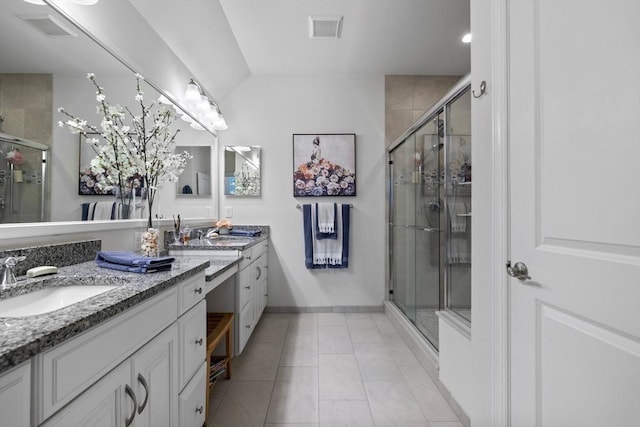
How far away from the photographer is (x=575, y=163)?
77 centimetres

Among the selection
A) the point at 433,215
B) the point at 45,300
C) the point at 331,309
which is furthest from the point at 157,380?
the point at 331,309

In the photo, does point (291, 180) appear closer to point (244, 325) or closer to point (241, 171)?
point (241, 171)

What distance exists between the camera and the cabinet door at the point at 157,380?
82 cm

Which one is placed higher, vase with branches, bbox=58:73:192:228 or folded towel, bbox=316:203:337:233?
vase with branches, bbox=58:73:192:228

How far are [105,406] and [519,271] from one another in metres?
1.28

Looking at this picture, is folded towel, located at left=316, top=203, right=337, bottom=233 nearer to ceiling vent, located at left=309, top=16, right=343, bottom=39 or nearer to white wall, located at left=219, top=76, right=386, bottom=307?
white wall, located at left=219, top=76, right=386, bottom=307

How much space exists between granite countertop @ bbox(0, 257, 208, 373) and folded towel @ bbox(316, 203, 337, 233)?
1796 millimetres

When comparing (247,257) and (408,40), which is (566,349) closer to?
(247,257)

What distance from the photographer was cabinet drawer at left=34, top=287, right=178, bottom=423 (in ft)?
1.75

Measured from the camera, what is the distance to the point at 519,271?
96 centimetres

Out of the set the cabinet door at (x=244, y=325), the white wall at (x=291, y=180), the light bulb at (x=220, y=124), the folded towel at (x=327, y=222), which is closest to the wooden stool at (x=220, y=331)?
the cabinet door at (x=244, y=325)

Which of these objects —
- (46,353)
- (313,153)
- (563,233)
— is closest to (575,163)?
(563,233)

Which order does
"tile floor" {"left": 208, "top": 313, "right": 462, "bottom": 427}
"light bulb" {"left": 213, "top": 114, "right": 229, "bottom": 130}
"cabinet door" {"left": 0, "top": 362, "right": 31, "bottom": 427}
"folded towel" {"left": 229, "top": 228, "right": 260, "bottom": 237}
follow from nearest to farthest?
"cabinet door" {"left": 0, "top": 362, "right": 31, "bottom": 427}, "tile floor" {"left": 208, "top": 313, "right": 462, "bottom": 427}, "light bulb" {"left": 213, "top": 114, "right": 229, "bottom": 130}, "folded towel" {"left": 229, "top": 228, "right": 260, "bottom": 237}

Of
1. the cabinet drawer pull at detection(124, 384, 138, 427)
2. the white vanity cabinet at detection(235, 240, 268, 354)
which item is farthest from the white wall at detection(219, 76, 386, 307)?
the cabinet drawer pull at detection(124, 384, 138, 427)
